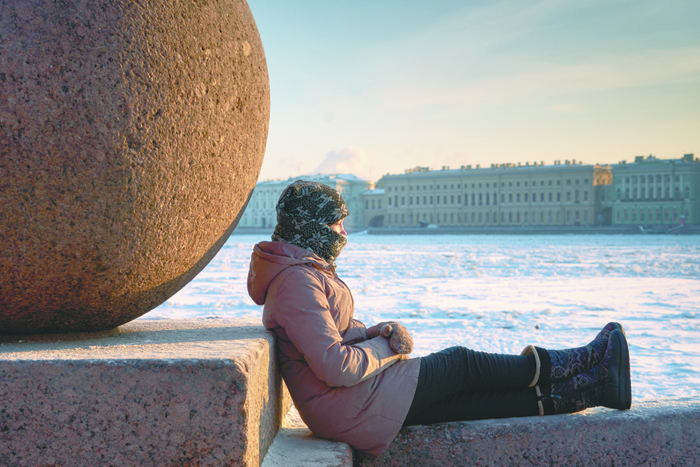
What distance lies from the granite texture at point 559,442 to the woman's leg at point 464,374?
0.36ft

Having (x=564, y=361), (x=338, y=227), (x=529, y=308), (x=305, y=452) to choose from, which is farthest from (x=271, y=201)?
(x=305, y=452)

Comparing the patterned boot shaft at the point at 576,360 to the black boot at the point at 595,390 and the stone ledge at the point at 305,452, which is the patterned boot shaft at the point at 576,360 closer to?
the black boot at the point at 595,390

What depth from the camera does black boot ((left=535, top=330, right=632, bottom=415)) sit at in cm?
208

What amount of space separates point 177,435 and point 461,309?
575 centimetres

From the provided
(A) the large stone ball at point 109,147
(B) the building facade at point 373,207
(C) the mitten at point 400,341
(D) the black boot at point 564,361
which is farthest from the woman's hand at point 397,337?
(B) the building facade at point 373,207

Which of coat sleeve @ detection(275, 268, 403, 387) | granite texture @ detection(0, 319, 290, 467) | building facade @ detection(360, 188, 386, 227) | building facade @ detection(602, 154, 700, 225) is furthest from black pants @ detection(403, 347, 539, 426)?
building facade @ detection(360, 188, 386, 227)

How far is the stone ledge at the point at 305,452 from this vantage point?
70.4 inches

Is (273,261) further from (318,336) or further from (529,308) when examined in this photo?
(529,308)

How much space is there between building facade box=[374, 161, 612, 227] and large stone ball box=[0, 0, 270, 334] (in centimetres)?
7213

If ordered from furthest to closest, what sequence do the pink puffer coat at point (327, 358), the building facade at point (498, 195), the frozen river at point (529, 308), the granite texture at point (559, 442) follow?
the building facade at point (498, 195)
the frozen river at point (529, 308)
the granite texture at point (559, 442)
the pink puffer coat at point (327, 358)

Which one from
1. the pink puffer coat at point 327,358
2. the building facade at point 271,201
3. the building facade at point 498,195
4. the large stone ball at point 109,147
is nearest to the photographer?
the large stone ball at point 109,147

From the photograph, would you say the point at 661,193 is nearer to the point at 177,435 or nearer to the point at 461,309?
the point at 461,309

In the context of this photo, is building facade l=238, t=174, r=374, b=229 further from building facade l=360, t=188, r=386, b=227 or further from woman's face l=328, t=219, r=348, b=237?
woman's face l=328, t=219, r=348, b=237

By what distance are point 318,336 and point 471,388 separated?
608 mm
